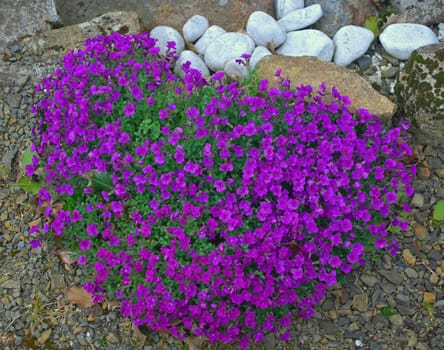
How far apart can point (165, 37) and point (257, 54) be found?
0.72 metres

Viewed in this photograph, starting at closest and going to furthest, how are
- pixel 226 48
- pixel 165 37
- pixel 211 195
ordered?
pixel 211 195, pixel 226 48, pixel 165 37

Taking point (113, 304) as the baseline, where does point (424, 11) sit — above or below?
above

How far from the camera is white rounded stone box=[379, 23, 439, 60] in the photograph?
421 centimetres

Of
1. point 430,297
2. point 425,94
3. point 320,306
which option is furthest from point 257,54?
point 430,297

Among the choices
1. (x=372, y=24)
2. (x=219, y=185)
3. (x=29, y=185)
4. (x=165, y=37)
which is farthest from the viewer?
(x=372, y=24)

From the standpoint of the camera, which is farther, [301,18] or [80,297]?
[301,18]

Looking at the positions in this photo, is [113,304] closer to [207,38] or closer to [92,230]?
[92,230]

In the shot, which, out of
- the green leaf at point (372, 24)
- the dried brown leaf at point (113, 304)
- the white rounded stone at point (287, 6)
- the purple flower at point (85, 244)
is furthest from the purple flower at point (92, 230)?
the green leaf at point (372, 24)

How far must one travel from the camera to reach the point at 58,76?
3.66 meters

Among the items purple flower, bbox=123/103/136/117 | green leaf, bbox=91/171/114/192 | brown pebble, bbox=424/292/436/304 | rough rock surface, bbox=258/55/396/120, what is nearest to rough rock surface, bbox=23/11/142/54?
rough rock surface, bbox=258/55/396/120

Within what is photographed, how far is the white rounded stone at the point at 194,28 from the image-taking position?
14.7 feet

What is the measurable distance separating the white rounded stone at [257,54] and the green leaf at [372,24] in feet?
2.83

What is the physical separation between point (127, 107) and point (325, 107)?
1.13 m

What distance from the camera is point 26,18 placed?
14.6 feet
